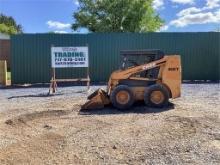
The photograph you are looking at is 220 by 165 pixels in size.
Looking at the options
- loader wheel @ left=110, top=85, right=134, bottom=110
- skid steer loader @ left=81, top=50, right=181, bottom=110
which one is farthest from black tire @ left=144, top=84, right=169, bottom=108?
loader wheel @ left=110, top=85, right=134, bottom=110

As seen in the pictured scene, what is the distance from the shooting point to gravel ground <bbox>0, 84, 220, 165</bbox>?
6.67 metres

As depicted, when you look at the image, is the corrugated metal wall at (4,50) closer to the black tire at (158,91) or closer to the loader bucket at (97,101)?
the loader bucket at (97,101)

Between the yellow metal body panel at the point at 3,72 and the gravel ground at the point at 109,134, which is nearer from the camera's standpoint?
the gravel ground at the point at 109,134

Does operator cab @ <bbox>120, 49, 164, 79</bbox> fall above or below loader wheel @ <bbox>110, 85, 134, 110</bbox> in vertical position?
above

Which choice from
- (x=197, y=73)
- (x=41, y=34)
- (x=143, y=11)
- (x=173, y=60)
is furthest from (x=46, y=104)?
(x=143, y=11)

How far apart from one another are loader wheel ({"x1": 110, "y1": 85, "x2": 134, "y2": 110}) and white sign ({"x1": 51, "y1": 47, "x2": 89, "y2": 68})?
19.6 ft

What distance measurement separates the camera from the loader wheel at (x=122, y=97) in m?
11.5

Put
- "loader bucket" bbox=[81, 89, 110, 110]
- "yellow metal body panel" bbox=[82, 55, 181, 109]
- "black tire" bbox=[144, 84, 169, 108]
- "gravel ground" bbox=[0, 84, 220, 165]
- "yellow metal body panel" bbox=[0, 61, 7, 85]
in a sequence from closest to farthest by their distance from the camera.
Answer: "gravel ground" bbox=[0, 84, 220, 165], "loader bucket" bbox=[81, 89, 110, 110], "black tire" bbox=[144, 84, 169, 108], "yellow metal body panel" bbox=[82, 55, 181, 109], "yellow metal body panel" bbox=[0, 61, 7, 85]

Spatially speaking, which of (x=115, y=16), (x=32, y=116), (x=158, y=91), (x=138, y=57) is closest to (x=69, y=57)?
(x=138, y=57)

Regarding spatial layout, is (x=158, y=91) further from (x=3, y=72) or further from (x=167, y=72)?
(x=3, y=72)

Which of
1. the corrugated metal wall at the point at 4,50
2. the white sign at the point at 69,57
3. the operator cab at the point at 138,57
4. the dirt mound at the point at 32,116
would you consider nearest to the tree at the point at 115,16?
the corrugated metal wall at the point at 4,50

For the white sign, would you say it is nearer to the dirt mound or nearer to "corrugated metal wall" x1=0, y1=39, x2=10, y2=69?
the dirt mound

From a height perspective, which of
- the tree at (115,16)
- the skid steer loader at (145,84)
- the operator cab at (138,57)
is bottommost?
the skid steer loader at (145,84)

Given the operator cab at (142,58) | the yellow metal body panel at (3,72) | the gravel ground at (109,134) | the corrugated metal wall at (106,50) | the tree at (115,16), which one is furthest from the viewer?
the tree at (115,16)
